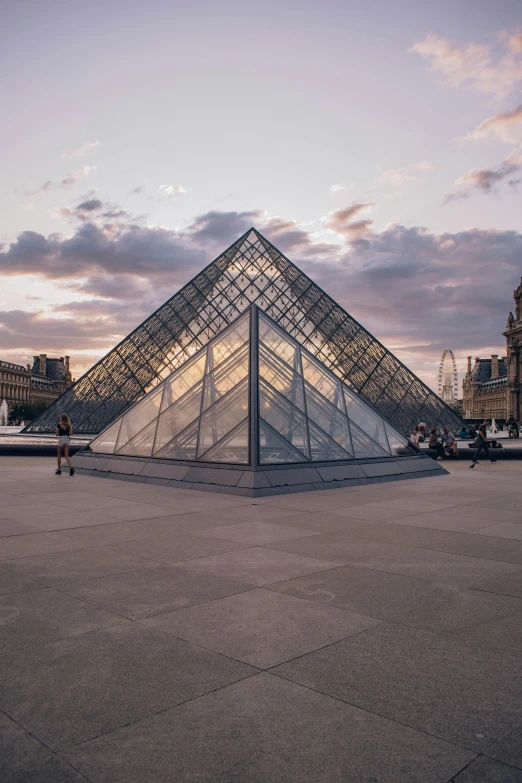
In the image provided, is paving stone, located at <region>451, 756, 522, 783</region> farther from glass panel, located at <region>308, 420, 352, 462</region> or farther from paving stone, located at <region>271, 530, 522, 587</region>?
glass panel, located at <region>308, 420, 352, 462</region>

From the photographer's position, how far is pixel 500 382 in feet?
500

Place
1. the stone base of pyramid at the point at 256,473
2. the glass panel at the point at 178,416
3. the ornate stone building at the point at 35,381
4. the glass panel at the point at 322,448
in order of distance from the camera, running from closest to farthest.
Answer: the stone base of pyramid at the point at 256,473 < the glass panel at the point at 322,448 < the glass panel at the point at 178,416 < the ornate stone building at the point at 35,381

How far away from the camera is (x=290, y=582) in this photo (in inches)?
201

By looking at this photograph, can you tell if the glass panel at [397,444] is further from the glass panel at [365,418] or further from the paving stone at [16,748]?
the paving stone at [16,748]

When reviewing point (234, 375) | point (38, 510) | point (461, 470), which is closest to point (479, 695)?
point (38, 510)

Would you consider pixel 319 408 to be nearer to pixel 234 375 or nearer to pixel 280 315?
pixel 234 375

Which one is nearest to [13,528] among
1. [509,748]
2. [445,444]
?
[509,748]

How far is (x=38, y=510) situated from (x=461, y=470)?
39.3 ft

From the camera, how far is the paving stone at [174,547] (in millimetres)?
6090

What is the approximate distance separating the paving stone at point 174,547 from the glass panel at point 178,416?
694cm

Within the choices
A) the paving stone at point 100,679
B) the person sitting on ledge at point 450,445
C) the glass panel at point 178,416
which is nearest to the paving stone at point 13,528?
the paving stone at point 100,679

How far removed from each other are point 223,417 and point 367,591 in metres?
8.46

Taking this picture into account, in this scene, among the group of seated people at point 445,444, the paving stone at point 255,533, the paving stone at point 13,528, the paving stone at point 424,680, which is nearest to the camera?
the paving stone at point 424,680

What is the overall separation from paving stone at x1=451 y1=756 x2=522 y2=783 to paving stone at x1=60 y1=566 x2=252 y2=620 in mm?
2365
